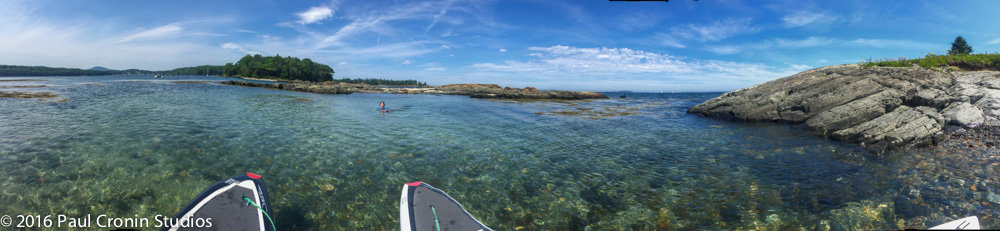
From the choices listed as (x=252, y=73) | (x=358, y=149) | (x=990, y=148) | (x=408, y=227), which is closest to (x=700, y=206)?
(x=408, y=227)

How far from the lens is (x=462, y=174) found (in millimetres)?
9844

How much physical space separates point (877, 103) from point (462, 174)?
79.9 feet

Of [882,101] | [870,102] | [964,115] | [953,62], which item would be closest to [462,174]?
[870,102]

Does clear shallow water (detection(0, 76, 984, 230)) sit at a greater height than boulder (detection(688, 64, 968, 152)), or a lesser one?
lesser

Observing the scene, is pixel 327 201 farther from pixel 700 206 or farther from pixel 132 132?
pixel 132 132

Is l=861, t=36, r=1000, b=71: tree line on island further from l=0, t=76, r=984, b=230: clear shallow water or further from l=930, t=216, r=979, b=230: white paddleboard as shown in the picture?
l=930, t=216, r=979, b=230: white paddleboard

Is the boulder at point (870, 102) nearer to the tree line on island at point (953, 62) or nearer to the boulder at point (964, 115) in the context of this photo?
the boulder at point (964, 115)

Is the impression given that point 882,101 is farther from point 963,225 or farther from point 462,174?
point 462,174

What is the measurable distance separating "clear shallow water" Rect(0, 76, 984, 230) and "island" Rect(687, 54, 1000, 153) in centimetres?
292

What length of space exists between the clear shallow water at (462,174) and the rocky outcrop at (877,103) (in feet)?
8.22

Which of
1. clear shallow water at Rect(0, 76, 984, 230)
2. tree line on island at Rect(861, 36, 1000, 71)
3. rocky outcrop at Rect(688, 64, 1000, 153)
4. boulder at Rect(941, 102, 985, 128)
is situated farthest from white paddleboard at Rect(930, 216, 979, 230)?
tree line on island at Rect(861, 36, 1000, 71)

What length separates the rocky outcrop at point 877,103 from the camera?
1431 cm

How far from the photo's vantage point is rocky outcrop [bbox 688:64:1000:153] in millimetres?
14312

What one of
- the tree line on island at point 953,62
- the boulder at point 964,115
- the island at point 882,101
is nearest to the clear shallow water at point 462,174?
the island at point 882,101
